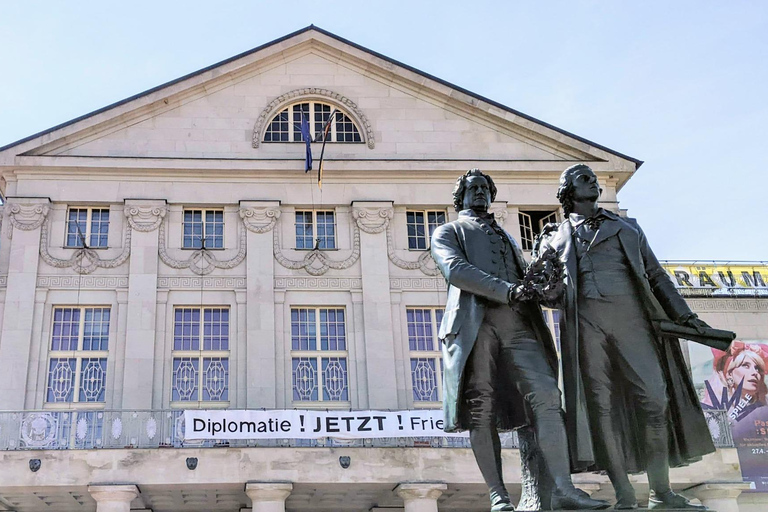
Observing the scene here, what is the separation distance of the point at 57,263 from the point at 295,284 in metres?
6.29

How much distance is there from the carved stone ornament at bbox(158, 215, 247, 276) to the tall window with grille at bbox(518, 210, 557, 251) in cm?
802

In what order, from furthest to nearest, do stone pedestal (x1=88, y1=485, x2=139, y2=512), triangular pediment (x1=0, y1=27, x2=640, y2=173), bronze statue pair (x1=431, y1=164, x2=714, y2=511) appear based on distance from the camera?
triangular pediment (x1=0, y1=27, x2=640, y2=173) → stone pedestal (x1=88, y1=485, x2=139, y2=512) → bronze statue pair (x1=431, y1=164, x2=714, y2=511)

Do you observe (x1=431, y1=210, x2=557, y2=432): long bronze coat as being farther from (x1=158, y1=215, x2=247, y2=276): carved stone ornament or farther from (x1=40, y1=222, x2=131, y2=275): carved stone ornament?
(x1=40, y1=222, x2=131, y2=275): carved stone ornament

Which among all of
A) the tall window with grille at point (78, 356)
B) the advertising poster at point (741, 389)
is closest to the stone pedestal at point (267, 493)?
the tall window with grille at point (78, 356)

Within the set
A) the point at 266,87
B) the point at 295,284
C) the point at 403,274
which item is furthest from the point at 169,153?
the point at 403,274

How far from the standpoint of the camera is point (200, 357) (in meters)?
26.2

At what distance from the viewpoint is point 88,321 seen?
26469mm

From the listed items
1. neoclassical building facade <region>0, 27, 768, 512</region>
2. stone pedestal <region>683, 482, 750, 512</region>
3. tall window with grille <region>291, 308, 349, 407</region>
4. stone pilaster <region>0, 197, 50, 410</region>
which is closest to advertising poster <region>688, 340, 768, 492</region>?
neoclassical building facade <region>0, 27, 768, 512</region>

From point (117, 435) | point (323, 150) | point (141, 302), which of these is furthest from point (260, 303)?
point (117, 435)

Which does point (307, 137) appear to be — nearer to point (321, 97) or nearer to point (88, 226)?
point (321, 97)

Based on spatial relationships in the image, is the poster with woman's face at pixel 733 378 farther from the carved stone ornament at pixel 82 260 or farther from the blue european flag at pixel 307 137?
the carved stone ornament at pixel 82 260

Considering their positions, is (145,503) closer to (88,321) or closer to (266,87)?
(88,321)

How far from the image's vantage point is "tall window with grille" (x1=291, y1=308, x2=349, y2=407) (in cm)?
2617

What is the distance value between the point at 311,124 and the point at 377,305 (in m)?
5.91
